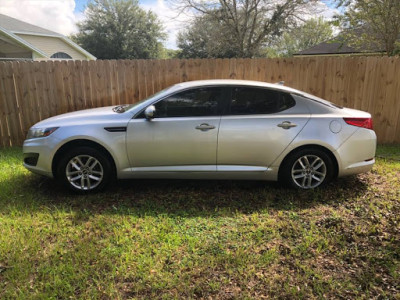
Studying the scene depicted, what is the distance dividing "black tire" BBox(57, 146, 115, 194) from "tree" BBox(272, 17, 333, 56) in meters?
21.5

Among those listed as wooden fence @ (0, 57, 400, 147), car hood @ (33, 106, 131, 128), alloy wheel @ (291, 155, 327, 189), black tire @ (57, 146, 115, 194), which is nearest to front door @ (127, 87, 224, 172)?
car hood @ (33, 106, 131, 128)

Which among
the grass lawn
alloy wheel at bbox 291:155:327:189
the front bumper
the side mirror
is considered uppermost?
the side mirror

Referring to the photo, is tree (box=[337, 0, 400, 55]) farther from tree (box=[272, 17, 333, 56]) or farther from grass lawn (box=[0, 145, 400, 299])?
tree (box=[272, 17, 333, 56])

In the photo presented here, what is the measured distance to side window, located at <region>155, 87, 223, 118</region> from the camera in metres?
4.26

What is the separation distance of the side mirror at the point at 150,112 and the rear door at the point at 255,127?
37.6 inches

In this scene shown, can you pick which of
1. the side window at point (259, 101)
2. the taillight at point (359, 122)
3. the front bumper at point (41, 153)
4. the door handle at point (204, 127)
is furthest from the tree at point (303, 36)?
the front bumper at point (41, 153)

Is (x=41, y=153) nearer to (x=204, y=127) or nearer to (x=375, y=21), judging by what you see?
(x=204, y=127)

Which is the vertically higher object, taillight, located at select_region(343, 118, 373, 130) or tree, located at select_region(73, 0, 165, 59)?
tree, located at select_region(73, 0, 165, 59)

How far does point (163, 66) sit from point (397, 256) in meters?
5.75

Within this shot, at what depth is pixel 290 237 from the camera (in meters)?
3.27

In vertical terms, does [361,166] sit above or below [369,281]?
above

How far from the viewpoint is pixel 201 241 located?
10.5ft

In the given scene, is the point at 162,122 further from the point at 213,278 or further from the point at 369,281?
the point at 369,281

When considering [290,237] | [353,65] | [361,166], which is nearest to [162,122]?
[290,237]
